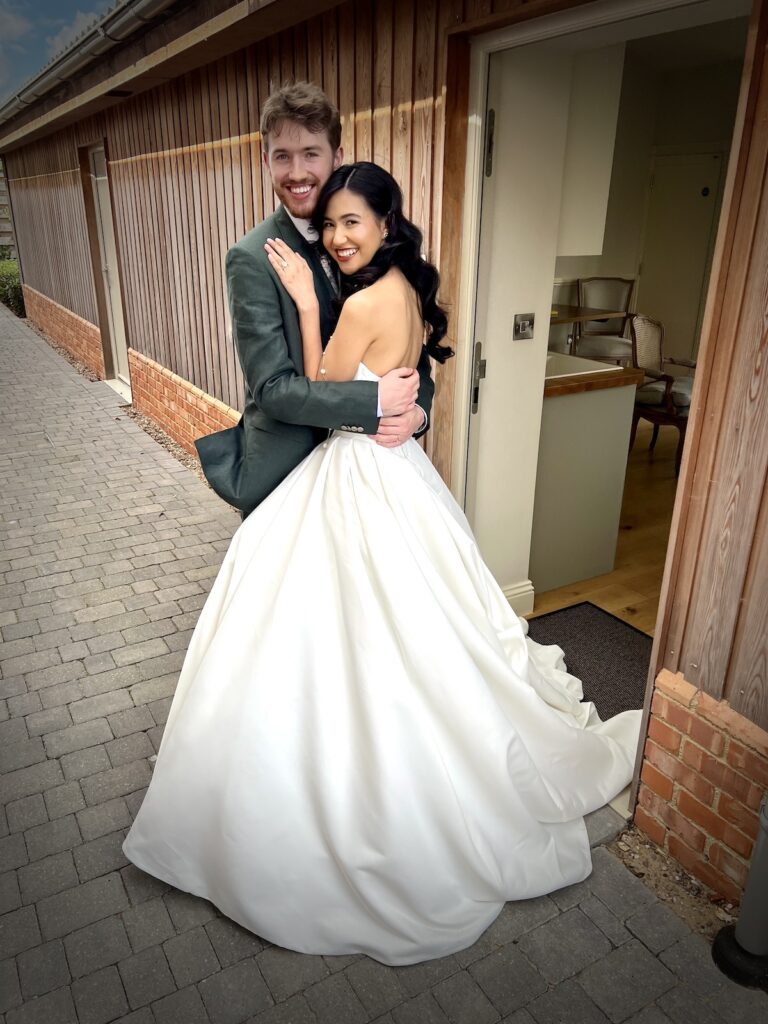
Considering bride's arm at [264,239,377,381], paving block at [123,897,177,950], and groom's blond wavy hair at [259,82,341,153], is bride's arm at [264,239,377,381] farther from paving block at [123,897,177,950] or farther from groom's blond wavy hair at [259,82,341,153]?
paving block at [123,897,177,950]

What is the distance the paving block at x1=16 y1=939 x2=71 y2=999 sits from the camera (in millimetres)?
2025

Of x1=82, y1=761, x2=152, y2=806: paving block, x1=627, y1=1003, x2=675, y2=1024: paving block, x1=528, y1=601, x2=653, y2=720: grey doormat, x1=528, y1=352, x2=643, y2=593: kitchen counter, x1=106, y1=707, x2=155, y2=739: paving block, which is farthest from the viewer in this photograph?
x1=528, y1=352, x2=643, y2=593: kitchen counter

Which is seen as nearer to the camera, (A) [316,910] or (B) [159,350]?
(A) [316,910]

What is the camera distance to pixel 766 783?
6.73ft

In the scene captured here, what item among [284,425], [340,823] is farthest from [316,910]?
[284,425]

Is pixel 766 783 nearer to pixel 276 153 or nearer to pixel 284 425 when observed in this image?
pixel 284 425

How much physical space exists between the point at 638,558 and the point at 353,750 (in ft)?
9.75

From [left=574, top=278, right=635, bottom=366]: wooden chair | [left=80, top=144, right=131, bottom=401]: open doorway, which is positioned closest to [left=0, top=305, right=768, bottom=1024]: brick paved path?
[left=80, top=144, right=131, bottom=401]: open doorway

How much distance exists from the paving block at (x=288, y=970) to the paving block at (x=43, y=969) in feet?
1.75

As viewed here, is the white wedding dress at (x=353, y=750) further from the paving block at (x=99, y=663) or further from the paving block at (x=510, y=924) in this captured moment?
the paving block at (x=99, y=663)

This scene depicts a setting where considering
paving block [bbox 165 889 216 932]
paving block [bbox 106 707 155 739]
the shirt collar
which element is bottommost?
paving block [bbox 106 707 155 739]

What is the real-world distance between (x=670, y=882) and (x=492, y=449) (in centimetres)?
190

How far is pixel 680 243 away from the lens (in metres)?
9.23

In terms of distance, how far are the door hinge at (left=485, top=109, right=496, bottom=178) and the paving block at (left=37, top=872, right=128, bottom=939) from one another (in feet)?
9.55
